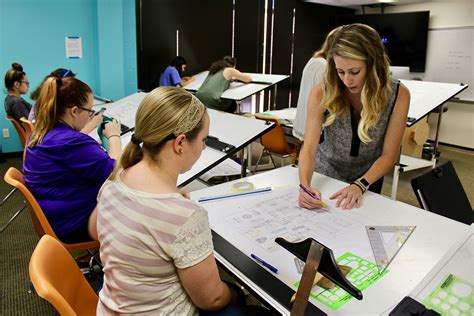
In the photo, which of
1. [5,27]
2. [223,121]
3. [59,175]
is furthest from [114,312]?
[5,27]

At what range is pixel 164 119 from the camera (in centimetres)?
99

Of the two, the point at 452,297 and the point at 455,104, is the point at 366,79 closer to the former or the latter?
the point at 452,297

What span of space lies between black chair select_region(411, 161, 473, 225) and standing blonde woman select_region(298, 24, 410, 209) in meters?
0.16

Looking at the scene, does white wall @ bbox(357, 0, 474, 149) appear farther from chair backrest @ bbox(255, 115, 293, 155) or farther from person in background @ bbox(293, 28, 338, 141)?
person in background @ bbox(293, 28, 338, 141)

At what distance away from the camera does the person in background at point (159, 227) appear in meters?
0.91

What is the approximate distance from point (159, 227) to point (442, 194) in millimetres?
1248

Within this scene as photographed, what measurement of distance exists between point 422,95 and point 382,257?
9.49 feet

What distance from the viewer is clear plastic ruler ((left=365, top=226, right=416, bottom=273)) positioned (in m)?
1.10

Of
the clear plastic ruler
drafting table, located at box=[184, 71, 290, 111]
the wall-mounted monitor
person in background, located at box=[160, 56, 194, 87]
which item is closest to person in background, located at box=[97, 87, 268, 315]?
the clear plastic ruler

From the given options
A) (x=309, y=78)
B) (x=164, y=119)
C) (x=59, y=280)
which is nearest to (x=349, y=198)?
(x=164, y=119)

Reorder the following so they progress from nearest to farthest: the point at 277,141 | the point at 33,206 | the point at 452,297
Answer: the point at 452,297 → the point at 33,206 → the point at 277,141

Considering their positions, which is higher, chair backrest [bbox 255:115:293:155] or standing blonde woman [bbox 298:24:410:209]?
standing blonde woman [bbox 298:24:410:209]

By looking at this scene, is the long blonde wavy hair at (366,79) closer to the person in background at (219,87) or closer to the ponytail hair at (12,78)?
the person in background at (219,87)

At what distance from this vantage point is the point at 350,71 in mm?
1537
